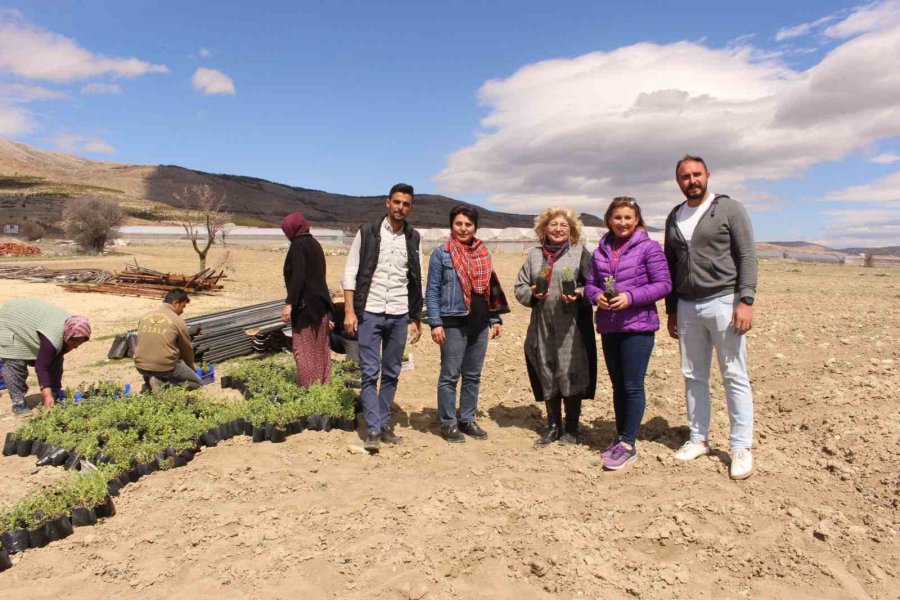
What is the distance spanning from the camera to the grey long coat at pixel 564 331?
421 centimetres

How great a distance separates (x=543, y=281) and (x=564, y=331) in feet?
1.38

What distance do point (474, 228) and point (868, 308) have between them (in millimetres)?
9587

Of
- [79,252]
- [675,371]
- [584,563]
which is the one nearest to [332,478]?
[584,563]

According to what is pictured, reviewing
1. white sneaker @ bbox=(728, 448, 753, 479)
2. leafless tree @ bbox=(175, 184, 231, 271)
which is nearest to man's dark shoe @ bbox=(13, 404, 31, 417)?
white sneaker @ bbox=(728, 448, 753, 479)

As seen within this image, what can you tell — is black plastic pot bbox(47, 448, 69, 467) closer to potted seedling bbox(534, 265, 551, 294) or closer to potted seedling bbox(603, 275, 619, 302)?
potted seedling bbox(534, 265, 551, 294)

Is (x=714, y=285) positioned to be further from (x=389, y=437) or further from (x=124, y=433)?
(x=124, y=433)

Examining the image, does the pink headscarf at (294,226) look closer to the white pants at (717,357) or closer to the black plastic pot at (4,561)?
the black plastic pot at (4,561)

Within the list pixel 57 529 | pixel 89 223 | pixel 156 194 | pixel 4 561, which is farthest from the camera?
pixel 156 194

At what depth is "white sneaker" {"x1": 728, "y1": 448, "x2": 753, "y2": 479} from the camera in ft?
12.1

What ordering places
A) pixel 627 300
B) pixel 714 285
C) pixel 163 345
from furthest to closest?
pixel 163 345 < pixel 627 300 < pixel 714 285

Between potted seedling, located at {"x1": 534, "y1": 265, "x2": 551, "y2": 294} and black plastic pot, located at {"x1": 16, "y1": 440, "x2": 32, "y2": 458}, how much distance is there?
4.51 meters

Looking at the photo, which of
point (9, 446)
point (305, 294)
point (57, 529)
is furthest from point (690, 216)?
point (9, 446)

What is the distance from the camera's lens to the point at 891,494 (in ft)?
11.1

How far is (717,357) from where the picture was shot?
387 cm
